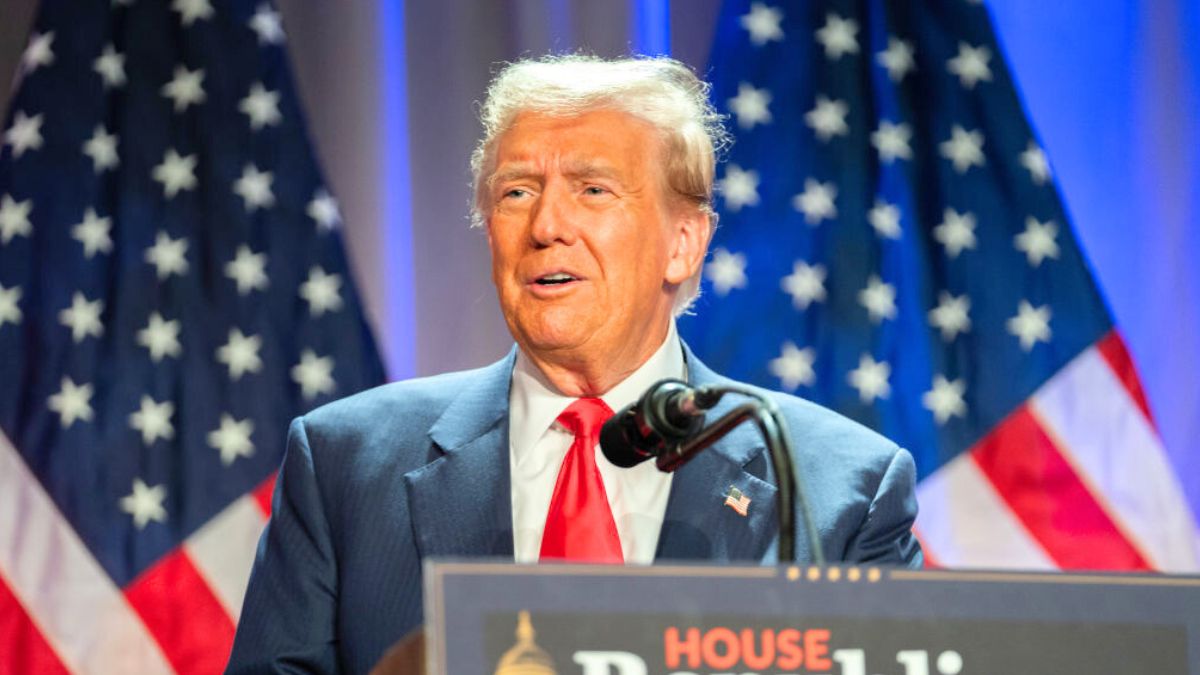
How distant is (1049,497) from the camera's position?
323cm

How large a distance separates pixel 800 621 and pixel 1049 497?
225 centimetres

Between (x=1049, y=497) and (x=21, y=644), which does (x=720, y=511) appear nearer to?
(x=1049, y=497)

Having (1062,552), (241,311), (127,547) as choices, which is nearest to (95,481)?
(127,547)

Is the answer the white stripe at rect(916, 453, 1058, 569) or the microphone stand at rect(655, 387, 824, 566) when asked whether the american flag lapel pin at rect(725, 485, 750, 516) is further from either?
the white stripe at rect(916, 453, 1058, 569)

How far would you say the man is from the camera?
208 centimetres

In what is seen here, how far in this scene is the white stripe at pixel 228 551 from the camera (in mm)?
3066

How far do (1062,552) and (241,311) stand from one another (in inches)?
71.4

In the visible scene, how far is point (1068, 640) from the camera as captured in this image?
119 cm

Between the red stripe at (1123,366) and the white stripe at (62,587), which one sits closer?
the white stripe at (62,587)

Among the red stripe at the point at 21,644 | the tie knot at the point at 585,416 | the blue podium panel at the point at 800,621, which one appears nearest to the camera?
the blue podium panel at the point at 800,621

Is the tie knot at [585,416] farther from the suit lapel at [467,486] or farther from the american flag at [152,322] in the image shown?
the american flag at [152,322]

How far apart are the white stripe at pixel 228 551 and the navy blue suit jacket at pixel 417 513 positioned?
88cm

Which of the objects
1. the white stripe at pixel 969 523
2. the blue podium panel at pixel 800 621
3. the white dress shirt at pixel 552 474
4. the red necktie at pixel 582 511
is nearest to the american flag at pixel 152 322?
the white dress shirt at pixel 552 474

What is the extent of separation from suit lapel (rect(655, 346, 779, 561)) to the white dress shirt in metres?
0.04
